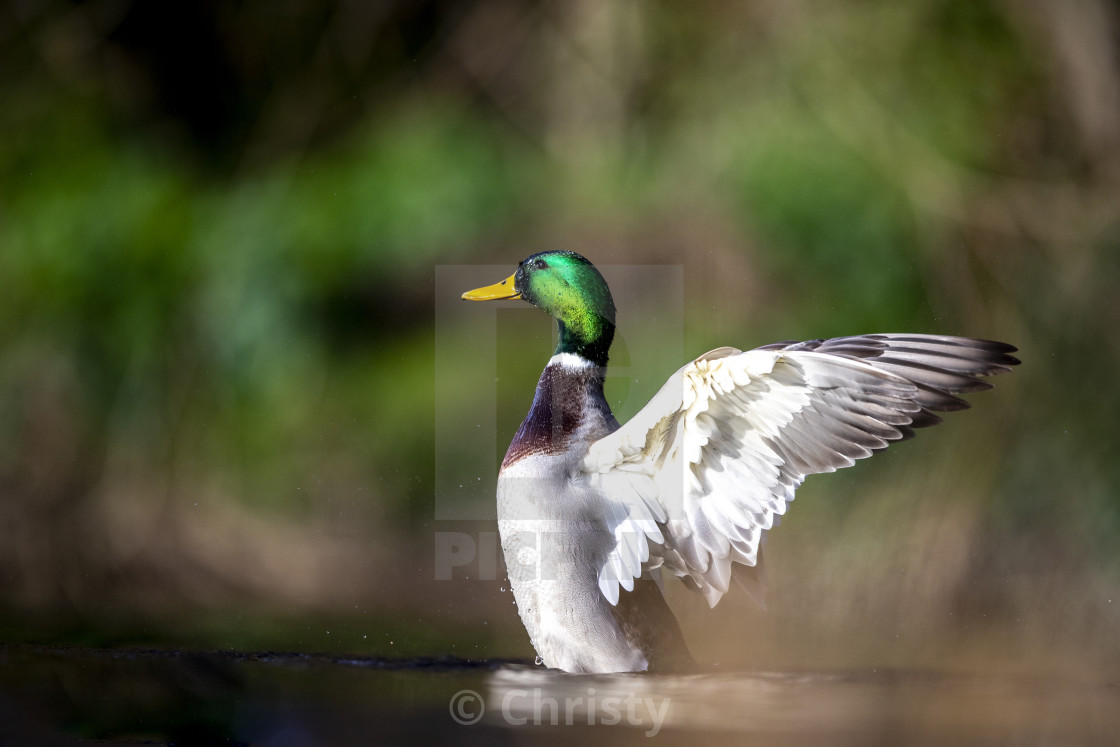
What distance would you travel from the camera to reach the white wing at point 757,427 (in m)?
1.71

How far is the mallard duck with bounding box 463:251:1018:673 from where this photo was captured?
174cm

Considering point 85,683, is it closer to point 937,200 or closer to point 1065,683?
point 1065,683

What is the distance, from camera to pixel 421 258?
3623mm

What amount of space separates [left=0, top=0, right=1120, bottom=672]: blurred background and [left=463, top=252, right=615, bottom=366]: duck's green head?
1170 mm

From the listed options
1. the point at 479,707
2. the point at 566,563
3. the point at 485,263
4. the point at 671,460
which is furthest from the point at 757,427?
the point at 485,263

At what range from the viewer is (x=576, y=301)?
7.01 feet

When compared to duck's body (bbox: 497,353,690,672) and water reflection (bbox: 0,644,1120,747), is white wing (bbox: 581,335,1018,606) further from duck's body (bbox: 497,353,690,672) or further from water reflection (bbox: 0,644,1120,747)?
water reflection (bbox: 0,644,1120,747)

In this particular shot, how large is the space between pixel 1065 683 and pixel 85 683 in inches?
85.2

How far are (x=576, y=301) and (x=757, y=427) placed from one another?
52 cm

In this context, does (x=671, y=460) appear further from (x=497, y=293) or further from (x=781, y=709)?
(x=497, y=293)

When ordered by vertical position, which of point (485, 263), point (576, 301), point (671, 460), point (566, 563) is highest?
point (485, 263)

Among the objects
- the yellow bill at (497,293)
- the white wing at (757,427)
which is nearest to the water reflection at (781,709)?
the white wing at (757,427)

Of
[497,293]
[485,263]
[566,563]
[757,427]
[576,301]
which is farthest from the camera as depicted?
[485,263]

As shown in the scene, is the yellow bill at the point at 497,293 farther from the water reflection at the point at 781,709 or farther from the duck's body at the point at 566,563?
the water reflection at the point at 781,709
